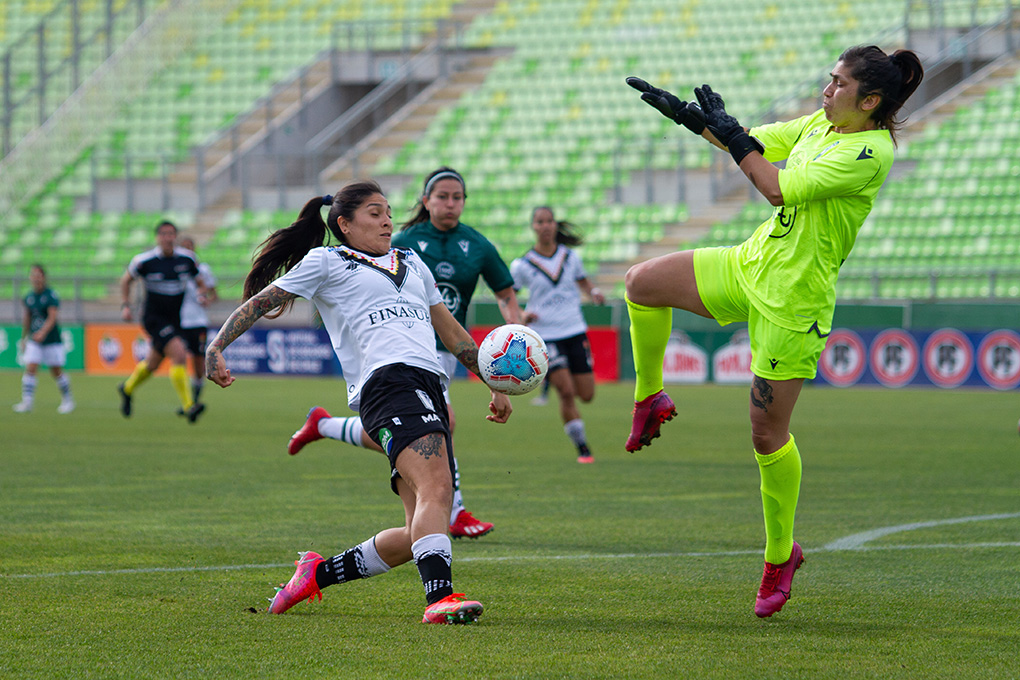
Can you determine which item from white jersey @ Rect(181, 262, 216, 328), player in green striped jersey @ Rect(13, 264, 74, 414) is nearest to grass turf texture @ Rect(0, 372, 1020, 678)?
white jersey @ Rect(181, 262, 216, 328)

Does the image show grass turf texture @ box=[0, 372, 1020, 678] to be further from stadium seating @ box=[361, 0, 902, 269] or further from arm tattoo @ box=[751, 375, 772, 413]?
stadium seating @ box=[361, 0, 902, 269]

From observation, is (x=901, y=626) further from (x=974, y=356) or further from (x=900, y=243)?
(x=900, y=243)

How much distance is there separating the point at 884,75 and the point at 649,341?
4.95 feet

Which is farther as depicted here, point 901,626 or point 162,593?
point 162,593

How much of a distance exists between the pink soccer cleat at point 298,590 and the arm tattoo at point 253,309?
3.23 ft

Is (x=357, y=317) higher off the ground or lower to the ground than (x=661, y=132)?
lower

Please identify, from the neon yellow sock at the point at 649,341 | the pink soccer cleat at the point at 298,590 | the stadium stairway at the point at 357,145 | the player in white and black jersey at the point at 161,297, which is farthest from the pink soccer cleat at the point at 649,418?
the stadium stairway at the point at 357,145

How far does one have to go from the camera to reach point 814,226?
5051mm

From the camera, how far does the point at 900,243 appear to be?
2334 cm

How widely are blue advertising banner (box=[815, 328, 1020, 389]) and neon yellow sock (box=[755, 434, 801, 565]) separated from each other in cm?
1506

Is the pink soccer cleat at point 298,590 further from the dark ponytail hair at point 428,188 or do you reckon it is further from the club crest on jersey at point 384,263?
the dark ponytail hair at point 428,188

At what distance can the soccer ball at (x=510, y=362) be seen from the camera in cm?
525

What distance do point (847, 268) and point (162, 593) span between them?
62.5ft

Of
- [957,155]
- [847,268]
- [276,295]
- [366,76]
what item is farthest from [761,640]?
[366,76]
